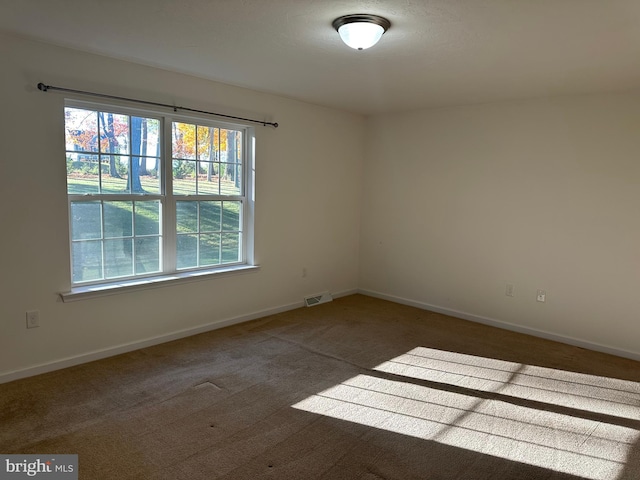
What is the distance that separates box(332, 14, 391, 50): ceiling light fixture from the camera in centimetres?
231

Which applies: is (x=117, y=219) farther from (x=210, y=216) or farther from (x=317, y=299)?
(x=317, y=299)

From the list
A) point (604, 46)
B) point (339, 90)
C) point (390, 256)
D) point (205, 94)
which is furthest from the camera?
point (390, 256)

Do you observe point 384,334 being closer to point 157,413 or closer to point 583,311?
point 583,311

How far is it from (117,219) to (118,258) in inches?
12.7

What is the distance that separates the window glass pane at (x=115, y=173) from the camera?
338 centimetres

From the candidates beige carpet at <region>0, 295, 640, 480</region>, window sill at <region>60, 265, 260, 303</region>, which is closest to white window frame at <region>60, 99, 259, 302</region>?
window sill at <region>60, 265, 260, 303</region>

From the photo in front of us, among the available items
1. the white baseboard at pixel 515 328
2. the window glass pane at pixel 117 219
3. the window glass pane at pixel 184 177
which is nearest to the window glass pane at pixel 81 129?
the window glass pane at pixel 117 219

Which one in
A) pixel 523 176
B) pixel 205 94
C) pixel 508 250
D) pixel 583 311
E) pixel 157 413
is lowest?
pixel 157 413

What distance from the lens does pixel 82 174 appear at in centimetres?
326

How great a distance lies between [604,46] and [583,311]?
2409 mm

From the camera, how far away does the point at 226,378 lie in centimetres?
311

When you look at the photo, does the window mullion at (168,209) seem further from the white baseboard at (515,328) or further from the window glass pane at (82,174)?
the white baseboard at (515,328)

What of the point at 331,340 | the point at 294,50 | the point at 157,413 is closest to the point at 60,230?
the point at 157,413

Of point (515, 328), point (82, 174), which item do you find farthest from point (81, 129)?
point (515, 328)
